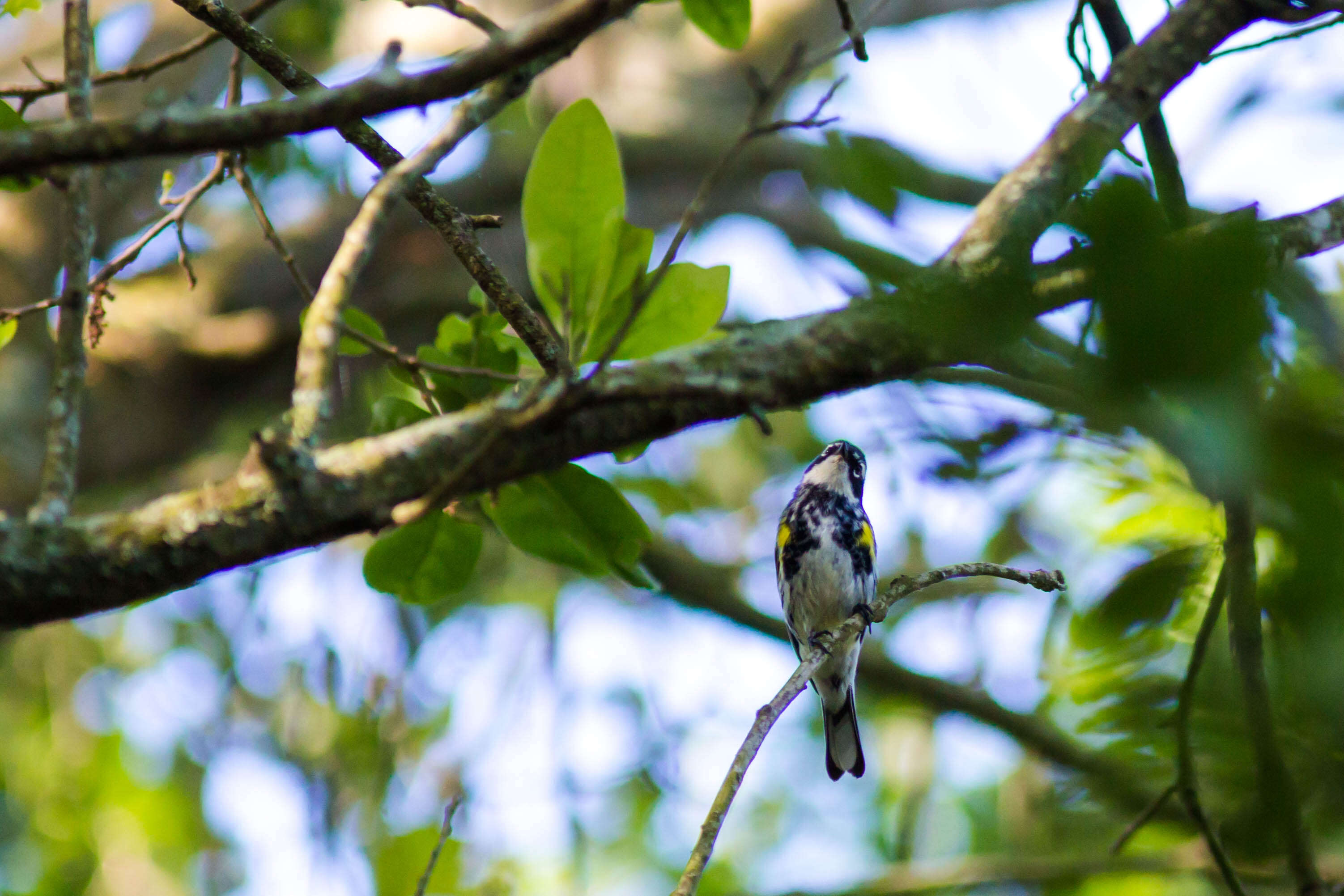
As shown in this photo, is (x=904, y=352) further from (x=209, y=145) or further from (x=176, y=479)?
(x=176, y=479)

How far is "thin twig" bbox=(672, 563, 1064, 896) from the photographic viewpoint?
1659 millimetres

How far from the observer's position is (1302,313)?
61.8 inches

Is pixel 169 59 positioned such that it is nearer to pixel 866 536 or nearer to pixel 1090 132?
pixel 1090 132

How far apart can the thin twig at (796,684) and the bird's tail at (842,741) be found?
85.6 inches

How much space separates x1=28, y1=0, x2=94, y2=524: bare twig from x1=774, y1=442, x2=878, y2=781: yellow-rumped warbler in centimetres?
367

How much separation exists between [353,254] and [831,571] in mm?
3837

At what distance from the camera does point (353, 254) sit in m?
1.34

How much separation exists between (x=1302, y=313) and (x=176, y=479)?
6.07m

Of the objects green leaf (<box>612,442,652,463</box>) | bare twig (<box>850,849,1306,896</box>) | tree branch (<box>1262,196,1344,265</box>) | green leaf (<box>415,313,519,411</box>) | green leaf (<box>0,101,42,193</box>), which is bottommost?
bare twig (<box>850,849,1306,896</box>)

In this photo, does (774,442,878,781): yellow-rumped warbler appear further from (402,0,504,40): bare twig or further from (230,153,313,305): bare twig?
(402,0,504,40): bare twig

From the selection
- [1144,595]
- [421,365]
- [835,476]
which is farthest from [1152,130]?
[835,476]

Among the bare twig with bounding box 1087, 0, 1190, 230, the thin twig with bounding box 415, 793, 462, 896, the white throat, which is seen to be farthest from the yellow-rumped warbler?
the bare twig with bounding box 1087, 0, 1190, 230

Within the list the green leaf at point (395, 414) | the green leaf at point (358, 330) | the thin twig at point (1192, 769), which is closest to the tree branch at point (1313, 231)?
the thin twig at point (1192, 769)

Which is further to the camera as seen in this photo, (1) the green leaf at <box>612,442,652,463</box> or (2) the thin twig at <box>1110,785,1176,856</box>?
(2) the thin twig at <box>1110,785,1176,856</box>
